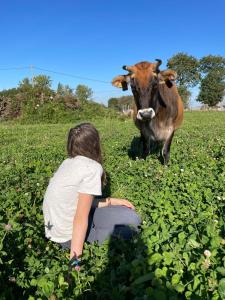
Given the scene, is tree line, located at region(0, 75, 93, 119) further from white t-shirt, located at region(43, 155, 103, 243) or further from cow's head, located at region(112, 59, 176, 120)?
white t-shirt, located at region(43, 155, 103, 243)

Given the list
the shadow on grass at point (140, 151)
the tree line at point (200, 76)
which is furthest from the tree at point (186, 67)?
the shadow on grass at point (140, 151)

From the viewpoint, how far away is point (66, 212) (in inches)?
180

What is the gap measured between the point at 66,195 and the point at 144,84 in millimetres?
4802

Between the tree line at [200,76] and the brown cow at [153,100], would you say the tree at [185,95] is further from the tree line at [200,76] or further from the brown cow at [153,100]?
the brown cow at [153,100]

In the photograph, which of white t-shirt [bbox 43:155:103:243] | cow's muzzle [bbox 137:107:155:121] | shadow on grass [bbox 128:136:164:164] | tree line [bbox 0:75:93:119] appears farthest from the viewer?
tree line [bbox 0:75:93:119]

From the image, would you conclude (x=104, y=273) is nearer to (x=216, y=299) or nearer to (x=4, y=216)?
(x=216, y=299)

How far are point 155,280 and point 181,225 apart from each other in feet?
5.07

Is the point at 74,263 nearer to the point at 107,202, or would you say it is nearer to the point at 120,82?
the point at 107,202

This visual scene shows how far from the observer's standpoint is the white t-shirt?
4488 mm

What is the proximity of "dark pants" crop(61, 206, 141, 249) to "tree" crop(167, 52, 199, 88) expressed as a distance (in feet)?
314

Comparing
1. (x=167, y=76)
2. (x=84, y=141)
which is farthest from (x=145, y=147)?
(x=84, y=141)

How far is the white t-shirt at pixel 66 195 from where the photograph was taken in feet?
14.7

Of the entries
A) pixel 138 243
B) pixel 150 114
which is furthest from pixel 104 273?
pixel 150 114

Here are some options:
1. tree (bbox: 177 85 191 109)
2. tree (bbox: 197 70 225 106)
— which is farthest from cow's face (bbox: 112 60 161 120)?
tree (bbox: 197 70 225 106)
